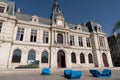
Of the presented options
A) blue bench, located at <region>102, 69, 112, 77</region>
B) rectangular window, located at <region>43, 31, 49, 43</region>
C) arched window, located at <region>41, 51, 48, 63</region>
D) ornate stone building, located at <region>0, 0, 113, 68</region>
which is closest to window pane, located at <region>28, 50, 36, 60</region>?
ornate stone building, located at <region>0, 0, 113, 68</region>

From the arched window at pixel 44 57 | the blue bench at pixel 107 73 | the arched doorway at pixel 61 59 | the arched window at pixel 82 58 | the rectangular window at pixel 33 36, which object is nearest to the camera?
the blue bench at pixel 107 73

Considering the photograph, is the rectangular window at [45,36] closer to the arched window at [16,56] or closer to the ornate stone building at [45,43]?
the ornate stone building at [45,43]

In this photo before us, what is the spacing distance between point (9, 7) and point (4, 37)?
817 cm

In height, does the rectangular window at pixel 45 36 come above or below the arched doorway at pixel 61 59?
above

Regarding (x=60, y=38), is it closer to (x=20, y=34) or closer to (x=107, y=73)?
(x=20, y=34)

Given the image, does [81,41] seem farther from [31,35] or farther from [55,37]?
[31,35]

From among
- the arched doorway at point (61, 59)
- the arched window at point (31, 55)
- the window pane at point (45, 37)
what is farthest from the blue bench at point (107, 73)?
the window pane at point (45, 37)

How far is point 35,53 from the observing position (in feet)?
69.1

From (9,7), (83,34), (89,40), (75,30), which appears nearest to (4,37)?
(9,7)

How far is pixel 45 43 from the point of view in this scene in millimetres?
22688

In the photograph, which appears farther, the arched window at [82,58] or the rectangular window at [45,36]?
the arched window at [82,58]

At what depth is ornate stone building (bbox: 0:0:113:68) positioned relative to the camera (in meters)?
18.9

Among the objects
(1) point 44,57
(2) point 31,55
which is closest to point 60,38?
(1) point 44,57

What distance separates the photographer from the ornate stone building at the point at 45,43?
18.9m
